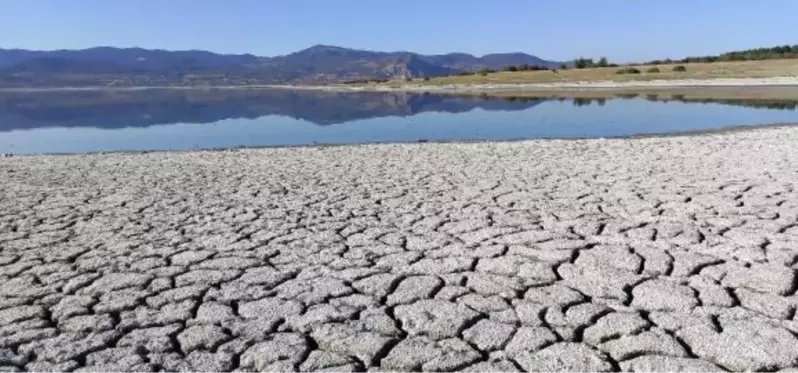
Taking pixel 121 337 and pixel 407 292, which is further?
pixel 407 292

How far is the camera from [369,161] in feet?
29.6

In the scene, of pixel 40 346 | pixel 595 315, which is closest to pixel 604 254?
pixel 595 315

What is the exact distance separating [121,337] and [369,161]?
6.19m

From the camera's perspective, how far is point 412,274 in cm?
372

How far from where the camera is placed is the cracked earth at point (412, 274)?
8.98ft

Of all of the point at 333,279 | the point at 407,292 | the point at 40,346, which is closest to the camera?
the point at 40,346

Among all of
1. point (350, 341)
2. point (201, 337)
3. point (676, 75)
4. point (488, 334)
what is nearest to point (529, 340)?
point (488, 334)

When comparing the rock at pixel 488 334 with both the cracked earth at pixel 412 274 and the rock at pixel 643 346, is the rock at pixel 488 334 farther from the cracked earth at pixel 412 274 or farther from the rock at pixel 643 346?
the rock at pixel 643 346

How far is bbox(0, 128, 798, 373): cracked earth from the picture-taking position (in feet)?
8.98

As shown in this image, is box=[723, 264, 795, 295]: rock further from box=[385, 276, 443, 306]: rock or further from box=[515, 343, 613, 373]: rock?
box=[385, 276, 443, 306]: rock

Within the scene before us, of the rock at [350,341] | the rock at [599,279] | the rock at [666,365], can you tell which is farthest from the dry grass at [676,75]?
the rock at [350,341]

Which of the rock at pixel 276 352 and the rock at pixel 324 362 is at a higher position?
the rock at pixel 276 352

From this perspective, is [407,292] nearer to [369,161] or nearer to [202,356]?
[202,356]

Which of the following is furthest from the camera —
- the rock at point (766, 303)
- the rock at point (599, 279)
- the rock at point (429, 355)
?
the rock at point (599, 279)
